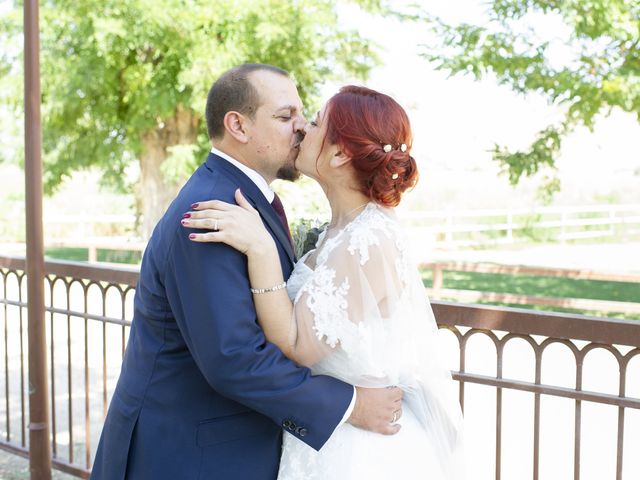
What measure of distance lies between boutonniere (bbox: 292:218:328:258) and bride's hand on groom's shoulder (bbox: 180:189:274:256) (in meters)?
0.46

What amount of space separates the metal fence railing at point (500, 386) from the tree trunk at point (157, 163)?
7.88 metres

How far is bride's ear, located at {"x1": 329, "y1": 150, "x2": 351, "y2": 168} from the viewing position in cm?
230

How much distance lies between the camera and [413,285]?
237 cm

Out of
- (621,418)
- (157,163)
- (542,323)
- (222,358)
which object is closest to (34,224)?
(222,358)

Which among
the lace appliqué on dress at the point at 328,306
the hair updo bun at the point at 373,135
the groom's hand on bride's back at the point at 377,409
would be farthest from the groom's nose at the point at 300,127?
the groom's hand on bride's back at the point at 377,409

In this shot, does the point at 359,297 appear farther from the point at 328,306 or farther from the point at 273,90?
the point at 273,90

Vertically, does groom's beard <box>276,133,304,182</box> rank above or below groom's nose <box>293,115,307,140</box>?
below

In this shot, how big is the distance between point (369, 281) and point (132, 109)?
15653 millimetres

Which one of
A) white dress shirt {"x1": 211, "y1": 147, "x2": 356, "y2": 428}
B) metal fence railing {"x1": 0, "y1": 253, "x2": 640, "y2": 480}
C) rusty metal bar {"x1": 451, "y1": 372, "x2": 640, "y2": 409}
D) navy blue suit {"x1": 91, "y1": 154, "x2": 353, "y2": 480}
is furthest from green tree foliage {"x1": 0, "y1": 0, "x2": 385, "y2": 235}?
navy blue suit {"x1": 91, "y1": 154, "x2": 353, "y2": 480}

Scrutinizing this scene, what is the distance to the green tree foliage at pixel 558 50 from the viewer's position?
28.3 feet

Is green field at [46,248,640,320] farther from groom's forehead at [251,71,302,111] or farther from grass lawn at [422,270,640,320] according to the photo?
groom's forehead at [251,71,302,111]

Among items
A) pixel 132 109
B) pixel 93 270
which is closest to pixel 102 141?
pixel 132 109

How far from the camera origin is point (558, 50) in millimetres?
9781

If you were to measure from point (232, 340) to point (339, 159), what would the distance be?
2.13 ft
